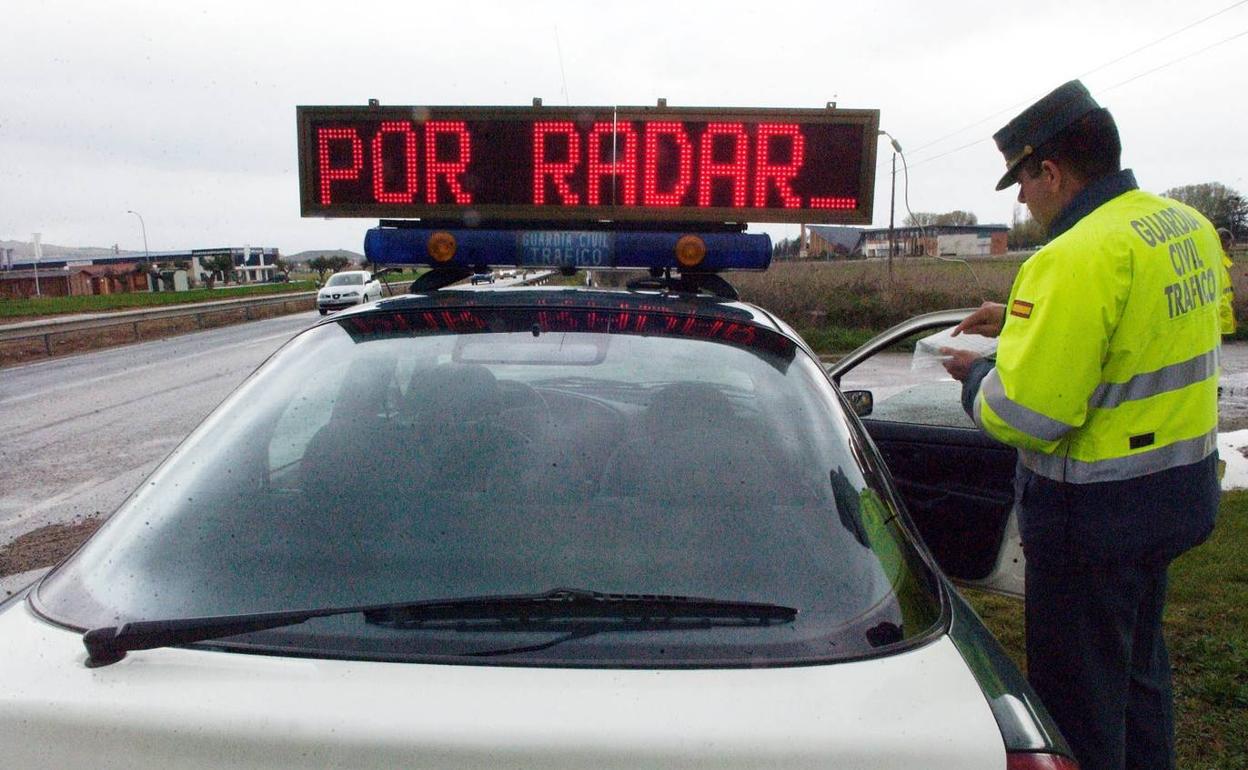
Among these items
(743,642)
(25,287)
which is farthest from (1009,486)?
(25,287)

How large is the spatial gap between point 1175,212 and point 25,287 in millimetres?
100907

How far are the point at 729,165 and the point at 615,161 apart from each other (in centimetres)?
39

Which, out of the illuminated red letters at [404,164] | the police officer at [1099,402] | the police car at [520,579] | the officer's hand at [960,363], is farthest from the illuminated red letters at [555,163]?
the police officer at [1099,402]

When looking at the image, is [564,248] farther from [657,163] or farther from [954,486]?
[954,486]

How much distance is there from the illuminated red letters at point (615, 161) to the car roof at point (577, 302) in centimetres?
67

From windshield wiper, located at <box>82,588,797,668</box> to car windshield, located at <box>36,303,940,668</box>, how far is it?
27 millimetres

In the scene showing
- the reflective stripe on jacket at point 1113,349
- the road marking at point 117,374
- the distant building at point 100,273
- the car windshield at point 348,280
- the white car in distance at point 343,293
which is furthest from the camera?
the distant building at point 100,273

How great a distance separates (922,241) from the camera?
135ft

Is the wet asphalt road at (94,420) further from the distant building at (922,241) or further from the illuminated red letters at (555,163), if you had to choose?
the distant building at (922,241)

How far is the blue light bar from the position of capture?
317cm

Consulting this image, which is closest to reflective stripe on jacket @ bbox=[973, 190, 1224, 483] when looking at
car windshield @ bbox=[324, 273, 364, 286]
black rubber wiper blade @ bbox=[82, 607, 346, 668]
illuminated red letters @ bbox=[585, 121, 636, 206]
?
illuminated red letters @ bbox=[585, 121, 636, 206]

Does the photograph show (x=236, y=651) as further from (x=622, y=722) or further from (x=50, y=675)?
(x=622, y=722)

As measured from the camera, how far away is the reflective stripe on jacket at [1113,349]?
2.28 meters

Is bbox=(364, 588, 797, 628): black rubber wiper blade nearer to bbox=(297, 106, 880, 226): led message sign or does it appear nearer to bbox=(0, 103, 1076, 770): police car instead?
bbox=(0, 103, 1076, 770): police car
